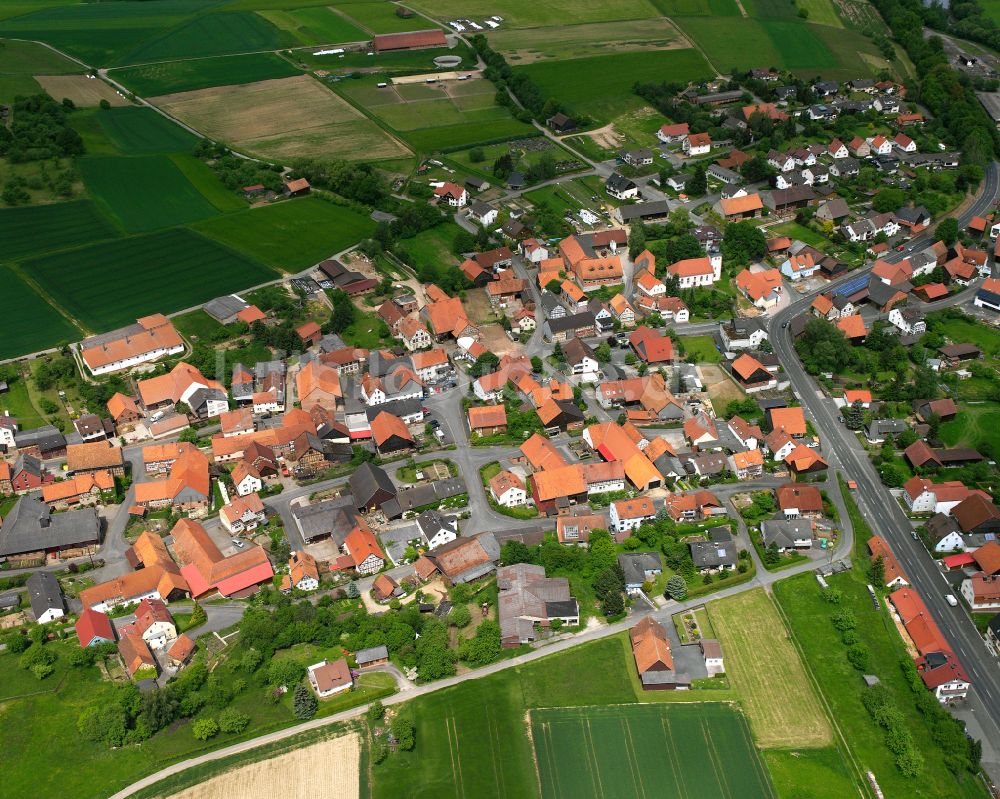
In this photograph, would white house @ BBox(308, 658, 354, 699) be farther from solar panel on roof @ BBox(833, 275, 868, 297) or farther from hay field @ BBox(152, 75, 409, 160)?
hay field @ BBox(152, 75, 409, 160)

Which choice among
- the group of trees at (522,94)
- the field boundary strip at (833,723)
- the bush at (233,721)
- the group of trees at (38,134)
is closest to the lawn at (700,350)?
the field boundary strip at (833,723)

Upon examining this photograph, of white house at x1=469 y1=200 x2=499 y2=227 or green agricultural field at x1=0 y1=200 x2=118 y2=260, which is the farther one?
white house at x1=469 y1=200 x2=499 y2=227

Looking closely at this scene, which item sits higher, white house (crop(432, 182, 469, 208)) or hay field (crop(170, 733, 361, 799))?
white house (crop(432, 182, 469, 208))

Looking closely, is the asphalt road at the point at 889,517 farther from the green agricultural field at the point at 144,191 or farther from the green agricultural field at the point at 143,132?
the green agricultural field at the point at 143,132

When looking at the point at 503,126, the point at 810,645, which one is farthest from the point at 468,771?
the point at 503,126

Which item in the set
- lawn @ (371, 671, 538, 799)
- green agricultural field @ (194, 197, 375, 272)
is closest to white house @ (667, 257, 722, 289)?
green agricultural field @ (194, 197, 375, 272)

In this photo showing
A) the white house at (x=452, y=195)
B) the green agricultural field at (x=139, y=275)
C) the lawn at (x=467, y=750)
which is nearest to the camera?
the lawn at (x=467, y=750)
